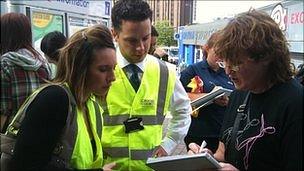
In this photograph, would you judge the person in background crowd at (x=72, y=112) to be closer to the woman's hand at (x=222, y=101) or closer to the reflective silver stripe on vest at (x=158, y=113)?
the reflective silver stripe on vest at (x=158, y=113)

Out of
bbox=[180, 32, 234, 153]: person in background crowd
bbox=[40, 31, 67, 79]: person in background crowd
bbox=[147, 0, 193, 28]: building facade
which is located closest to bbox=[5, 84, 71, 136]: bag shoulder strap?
bbox=[180, 32, 234, 153]: person in background crowd

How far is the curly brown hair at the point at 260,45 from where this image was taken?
5.92ft

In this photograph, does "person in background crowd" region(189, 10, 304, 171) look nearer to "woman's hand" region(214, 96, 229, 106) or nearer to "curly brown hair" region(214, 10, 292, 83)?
"curly brown hair" region(214, 10, 292, 83)

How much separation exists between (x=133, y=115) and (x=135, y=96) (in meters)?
0.12

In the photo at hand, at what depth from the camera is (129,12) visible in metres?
2.54

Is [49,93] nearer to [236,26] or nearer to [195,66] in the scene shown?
[236,26]

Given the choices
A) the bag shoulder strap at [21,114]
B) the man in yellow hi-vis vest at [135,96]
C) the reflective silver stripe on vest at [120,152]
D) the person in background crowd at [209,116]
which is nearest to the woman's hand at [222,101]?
the person in background crowd at [209,116]

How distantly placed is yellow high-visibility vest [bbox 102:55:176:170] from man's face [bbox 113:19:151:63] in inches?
4.3

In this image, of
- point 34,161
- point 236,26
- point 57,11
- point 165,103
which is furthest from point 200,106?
point 57,11

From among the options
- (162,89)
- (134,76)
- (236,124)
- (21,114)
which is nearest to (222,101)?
(162,89)

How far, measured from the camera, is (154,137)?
8.16 ft

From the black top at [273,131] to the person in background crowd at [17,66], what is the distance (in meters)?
1.65

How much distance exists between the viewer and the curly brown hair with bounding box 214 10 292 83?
180cm

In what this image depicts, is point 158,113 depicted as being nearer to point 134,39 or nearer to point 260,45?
point 134,39
